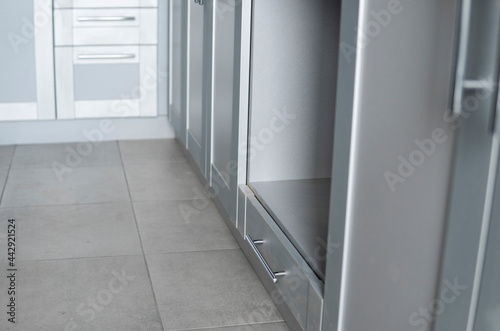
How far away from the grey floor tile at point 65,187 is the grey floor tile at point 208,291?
721 millimetres

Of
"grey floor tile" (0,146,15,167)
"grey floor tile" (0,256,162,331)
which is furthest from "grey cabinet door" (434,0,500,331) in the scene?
"grey floor tile" (0,146,15,167)

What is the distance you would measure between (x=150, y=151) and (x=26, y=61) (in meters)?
0.80

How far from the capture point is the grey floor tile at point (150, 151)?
Answer: 11.7 feet

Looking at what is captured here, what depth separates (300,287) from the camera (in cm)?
174

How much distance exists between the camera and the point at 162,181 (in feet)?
10.6

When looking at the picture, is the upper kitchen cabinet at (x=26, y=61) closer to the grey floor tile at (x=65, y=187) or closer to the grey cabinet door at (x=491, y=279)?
the grey floor tile at (x=65, y=187)

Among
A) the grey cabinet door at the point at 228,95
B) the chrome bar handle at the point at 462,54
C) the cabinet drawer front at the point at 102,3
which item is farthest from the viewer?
the cabinet drawer front at the point at 102,3

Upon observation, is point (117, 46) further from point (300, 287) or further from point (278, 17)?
point (300, 287)

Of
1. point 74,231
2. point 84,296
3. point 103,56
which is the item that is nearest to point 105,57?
point 103,56

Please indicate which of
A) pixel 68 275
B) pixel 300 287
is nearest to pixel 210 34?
pixel 68 275

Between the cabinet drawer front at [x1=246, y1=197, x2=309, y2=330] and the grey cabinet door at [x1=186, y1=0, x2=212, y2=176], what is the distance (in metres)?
0.74

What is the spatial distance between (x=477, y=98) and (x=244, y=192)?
1.28 metres

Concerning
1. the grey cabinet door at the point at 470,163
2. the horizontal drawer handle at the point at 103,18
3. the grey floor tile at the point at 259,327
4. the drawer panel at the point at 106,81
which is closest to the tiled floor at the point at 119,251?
the grey floor tile at the point at 259,327

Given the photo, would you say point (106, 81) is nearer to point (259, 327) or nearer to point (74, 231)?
point (74, 231)
